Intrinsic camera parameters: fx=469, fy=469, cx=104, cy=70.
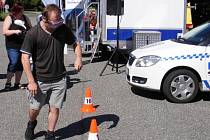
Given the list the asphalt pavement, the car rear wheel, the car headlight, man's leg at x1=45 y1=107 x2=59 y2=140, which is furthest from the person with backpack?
man's leg at x1=45 y1=107 x2=59 y2=140

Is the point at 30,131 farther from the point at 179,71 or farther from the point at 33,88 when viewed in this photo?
the point at 179,71

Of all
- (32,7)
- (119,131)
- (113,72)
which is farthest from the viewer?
(32,7)

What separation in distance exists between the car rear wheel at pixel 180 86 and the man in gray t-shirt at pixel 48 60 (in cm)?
285

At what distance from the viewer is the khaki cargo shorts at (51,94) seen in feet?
19.2

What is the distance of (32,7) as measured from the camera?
52219 millimetres

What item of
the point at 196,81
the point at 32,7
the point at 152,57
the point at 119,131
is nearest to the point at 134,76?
the point at 152,57

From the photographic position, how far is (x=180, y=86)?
8.39 m

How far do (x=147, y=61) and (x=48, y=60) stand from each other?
3.15 metres

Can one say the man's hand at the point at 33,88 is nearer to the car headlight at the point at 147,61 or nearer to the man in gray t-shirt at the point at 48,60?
the man in gray t-shirt at the point at 48,60

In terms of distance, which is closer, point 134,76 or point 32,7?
point 134,76

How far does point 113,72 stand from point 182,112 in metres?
4.36

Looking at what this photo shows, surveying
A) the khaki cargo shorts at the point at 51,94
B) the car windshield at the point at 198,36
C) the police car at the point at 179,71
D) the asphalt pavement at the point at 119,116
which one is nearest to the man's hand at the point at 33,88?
the khaki cargo shorts at the point at 51,94

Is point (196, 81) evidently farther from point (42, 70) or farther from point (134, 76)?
point (42, 70)

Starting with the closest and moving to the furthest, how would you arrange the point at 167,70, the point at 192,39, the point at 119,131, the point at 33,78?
the point at 33,78
the point at 119,131
the point at 167,70
the point at 192,39
